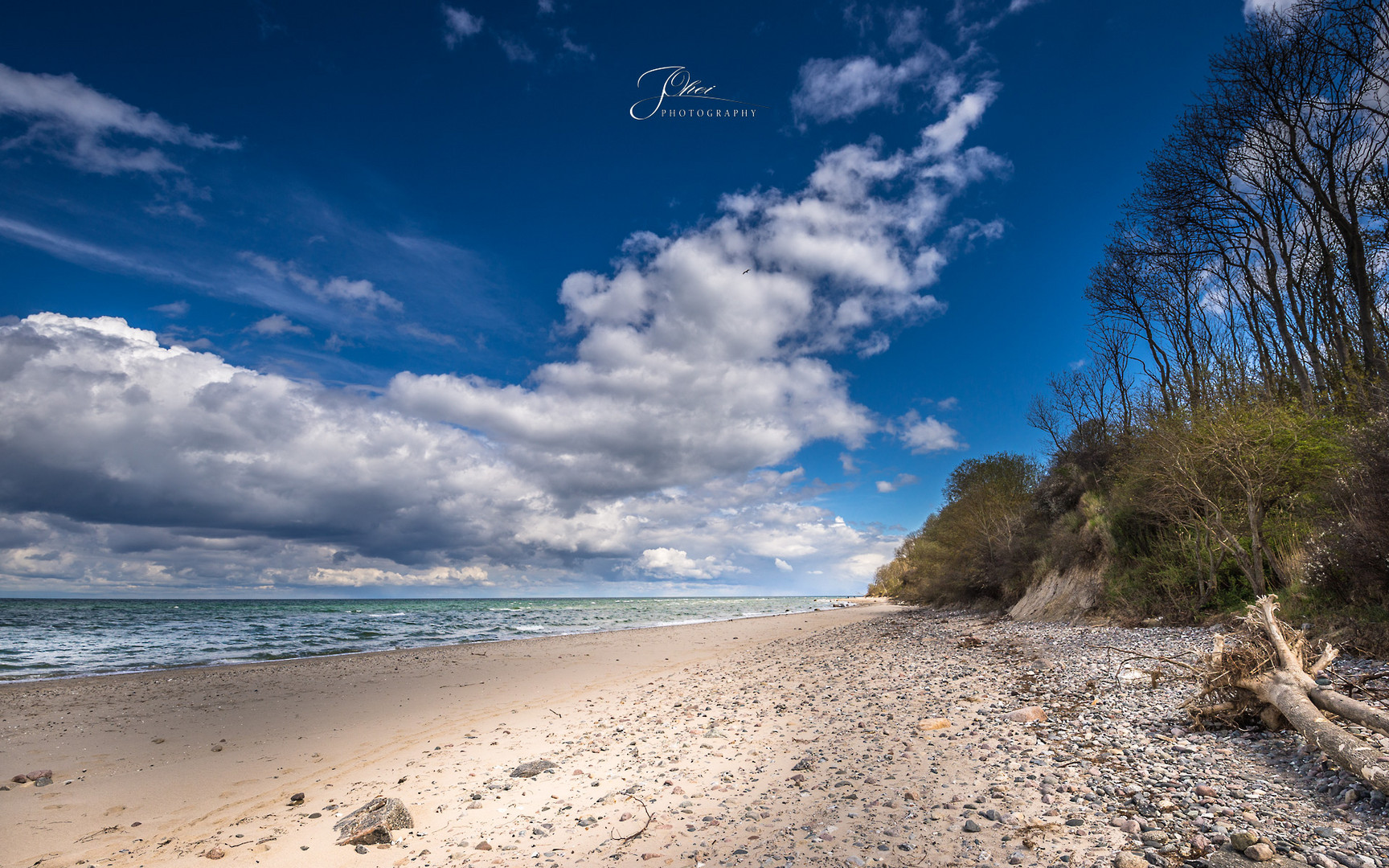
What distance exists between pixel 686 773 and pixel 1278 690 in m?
6.03

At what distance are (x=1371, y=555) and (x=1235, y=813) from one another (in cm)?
760

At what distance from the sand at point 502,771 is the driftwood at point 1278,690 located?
244cm

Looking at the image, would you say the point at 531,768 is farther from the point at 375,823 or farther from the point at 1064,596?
the point at 1064,596

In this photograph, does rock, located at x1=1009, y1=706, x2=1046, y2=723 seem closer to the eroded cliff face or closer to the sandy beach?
the sandy beach

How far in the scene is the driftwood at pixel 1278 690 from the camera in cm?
455

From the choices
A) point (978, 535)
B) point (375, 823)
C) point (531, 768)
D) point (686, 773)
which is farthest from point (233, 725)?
point (978, 535)

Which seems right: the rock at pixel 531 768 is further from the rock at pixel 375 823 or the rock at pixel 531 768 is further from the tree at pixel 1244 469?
the tree at pixel 1244 469

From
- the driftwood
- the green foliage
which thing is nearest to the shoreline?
the driftwood

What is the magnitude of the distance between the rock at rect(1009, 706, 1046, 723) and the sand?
41.8 inches

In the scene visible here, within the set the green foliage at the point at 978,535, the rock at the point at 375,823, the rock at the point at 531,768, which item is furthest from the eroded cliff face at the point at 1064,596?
the rock at the point at 375,823

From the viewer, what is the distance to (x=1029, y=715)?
7270 mm

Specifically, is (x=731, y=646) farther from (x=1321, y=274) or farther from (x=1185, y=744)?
(x=1321, y=274)

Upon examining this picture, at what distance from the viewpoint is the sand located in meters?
5.00

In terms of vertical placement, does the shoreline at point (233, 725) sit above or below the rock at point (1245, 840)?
below
